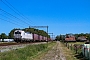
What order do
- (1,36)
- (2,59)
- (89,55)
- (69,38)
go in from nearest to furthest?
(2,59), (89,55), (69,38), (1,36)

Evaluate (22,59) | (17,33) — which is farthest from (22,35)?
(22,59)

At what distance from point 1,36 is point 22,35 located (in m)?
105

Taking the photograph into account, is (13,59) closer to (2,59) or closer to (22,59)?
(2,59)

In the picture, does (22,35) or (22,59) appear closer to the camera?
(22,59)

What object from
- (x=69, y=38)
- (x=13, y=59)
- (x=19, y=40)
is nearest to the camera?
(x=13, y=59)

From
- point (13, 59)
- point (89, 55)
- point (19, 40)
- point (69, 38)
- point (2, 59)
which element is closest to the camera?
point (2, 59)

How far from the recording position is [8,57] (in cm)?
1750

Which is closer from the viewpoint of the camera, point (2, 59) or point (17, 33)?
point (2, 59)

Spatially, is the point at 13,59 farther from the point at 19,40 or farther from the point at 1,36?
the point at 1,36

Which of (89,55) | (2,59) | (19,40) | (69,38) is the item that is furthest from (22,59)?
(69,38)

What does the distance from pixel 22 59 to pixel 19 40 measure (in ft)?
134

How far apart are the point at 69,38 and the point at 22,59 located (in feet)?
397

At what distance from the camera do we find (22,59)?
21203mm

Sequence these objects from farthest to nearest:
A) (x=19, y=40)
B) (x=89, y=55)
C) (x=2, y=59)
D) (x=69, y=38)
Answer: (x=69, y=38)
(x=19, y=40)
(x=89, y=55)
(x=2, y=59)
